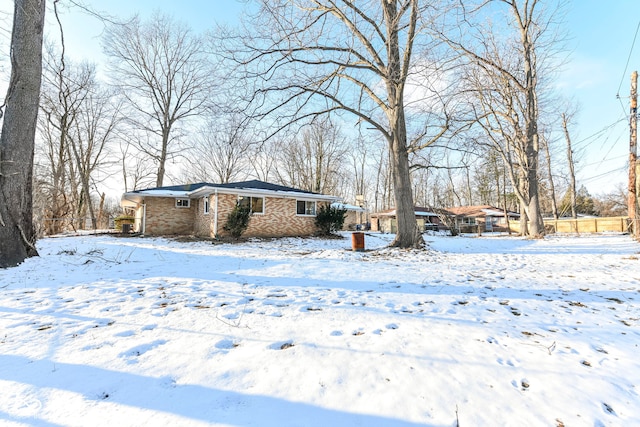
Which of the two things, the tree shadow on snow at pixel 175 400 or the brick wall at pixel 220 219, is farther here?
the brick wall at pixel 220 219

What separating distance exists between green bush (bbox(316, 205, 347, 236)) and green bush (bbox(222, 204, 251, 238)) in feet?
13.5

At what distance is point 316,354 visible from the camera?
7.07 feet

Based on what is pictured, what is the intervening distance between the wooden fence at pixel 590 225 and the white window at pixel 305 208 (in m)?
18.5

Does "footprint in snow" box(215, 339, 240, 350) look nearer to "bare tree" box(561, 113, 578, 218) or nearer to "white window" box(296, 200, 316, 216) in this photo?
"white window" box(296, 200, 316, 216)

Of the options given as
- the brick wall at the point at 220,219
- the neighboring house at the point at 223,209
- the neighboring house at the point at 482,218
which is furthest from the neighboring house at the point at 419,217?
the brick wall at the point at 220,219

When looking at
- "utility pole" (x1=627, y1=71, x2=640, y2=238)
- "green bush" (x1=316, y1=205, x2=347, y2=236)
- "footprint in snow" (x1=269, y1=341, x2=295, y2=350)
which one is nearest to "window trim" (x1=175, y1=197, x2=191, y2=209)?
"green bush" (x1=316, y1=205, x2=347, y2=236)

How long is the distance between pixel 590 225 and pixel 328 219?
2010 centimetres

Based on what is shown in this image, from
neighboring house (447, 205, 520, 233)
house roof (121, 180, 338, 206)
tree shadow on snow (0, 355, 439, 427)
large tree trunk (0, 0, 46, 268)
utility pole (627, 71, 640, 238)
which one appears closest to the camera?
tree shadow on snow (0, 355, 439, 427)

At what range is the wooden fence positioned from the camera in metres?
19.2

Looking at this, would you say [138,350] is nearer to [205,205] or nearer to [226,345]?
[226,345]

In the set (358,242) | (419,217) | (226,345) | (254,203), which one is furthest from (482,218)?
(226,345)

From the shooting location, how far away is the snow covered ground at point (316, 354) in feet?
5.06

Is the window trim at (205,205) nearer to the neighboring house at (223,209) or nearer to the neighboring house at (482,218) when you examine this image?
the neighboring house at (223,209)

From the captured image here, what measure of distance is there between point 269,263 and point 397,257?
360 centimetres
